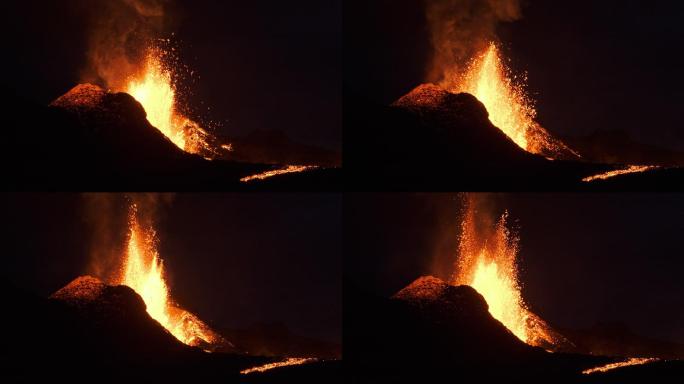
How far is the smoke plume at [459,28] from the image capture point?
189 inches

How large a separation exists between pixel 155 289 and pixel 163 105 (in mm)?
1123

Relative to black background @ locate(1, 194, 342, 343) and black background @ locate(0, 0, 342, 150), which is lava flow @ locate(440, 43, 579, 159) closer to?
black background @ locate(0, 0, 342, 150)

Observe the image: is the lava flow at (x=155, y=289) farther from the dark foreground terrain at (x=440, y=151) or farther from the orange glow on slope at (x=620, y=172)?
the orange glow on slope at (x=620, y=172)

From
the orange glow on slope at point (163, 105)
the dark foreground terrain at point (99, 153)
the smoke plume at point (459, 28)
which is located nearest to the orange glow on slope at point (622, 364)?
the smoke plume at point (459, 28)

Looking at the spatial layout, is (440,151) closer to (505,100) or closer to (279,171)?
(505,100)

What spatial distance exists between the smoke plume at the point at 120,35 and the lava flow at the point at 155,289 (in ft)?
2.80

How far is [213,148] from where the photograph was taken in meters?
4.95

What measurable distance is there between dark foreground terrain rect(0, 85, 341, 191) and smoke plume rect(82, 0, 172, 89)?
0.12 metres

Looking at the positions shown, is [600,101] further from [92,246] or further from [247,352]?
[92,246]

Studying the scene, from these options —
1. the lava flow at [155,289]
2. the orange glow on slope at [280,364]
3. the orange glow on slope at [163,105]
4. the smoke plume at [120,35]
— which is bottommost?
the orange glow on slope at [280,364]

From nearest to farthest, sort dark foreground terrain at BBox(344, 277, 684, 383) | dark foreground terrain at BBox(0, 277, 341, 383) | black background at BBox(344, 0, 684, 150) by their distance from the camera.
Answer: black background at BBox(344, 0, 684, 150), dark foreground terrain at BBox(344, 277, 684, 383), dark foreground terrain at BBox(0, 277, 341, 383)

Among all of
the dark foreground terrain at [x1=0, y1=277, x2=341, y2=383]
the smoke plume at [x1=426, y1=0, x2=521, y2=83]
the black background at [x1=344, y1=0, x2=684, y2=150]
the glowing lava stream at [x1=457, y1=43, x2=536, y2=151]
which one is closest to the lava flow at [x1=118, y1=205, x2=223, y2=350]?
the dark foreground terrain at [x1=0, y1=277, x2=341, y2=383]

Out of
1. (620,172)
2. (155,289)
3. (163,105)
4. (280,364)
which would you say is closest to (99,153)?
(163,105)

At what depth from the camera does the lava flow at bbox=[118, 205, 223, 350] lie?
16.4ft
